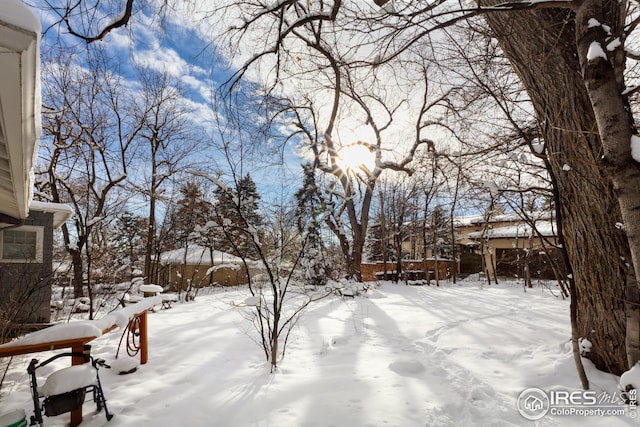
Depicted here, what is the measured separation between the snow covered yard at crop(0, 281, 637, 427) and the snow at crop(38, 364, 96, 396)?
1.34 feet

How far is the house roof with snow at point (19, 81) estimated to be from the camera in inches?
38.9

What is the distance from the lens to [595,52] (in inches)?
70.6

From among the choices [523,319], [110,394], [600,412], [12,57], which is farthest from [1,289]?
[523,319]

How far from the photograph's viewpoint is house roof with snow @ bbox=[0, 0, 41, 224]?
0.99m

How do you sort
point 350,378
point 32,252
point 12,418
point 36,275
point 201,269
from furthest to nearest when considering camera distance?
point 201,269, point 32,252, point 36,275, point 350,378, point 12,418

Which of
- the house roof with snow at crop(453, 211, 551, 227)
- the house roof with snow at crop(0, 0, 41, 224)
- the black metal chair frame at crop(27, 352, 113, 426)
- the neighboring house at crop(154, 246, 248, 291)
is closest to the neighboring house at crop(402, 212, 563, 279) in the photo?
the house roof with snow at crop(453, 211, 551, 227)

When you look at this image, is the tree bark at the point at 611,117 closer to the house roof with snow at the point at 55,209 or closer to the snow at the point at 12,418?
the snow at the point at 12,418

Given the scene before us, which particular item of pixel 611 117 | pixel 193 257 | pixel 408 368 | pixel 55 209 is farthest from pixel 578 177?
pixel 193 257

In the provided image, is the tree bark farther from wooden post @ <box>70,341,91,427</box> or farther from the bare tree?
the bare tree

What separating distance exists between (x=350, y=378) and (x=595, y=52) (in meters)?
3.13

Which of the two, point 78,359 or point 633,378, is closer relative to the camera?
point 633,378

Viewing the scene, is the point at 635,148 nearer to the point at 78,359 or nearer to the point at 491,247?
the point at 78,359

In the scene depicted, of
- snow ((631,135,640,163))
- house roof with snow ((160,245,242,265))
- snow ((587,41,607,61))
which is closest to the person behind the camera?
snow ((631,135,640,163))

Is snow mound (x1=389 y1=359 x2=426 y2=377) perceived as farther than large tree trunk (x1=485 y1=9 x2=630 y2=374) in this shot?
Yes
